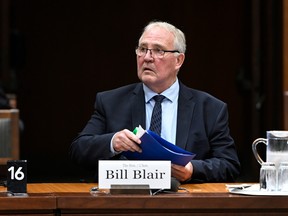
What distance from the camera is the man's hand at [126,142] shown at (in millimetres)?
4062

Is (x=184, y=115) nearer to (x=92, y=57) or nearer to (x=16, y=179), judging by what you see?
(x=16, y=179)

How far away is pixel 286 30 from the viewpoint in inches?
338

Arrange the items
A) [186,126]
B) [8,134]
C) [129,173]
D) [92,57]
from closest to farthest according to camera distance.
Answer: [129,173], [186,126], [8,134], [92,57]

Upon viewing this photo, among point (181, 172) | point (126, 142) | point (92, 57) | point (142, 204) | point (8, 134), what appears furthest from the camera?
point (92, 57)

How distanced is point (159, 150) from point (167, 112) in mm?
864

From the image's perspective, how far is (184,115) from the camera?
4.76 m

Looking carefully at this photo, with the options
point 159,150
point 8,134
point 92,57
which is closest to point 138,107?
point 159,150

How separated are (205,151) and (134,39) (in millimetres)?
6516

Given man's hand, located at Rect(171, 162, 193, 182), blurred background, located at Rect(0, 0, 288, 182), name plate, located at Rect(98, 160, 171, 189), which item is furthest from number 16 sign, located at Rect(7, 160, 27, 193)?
blurred background, located at Rect(0, 0, 288, 182)

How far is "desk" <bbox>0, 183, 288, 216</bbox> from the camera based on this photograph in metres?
3.54

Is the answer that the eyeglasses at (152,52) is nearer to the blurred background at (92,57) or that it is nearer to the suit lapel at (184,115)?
the suit lapel at (184,115)

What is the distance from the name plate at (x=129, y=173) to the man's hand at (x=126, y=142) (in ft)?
1.05

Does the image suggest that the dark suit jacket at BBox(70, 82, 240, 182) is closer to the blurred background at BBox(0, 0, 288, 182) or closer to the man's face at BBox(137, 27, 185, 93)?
the man's face at BBox(137, 27, 185, 93)

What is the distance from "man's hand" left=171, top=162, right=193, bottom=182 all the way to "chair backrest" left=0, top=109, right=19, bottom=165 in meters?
2.46
